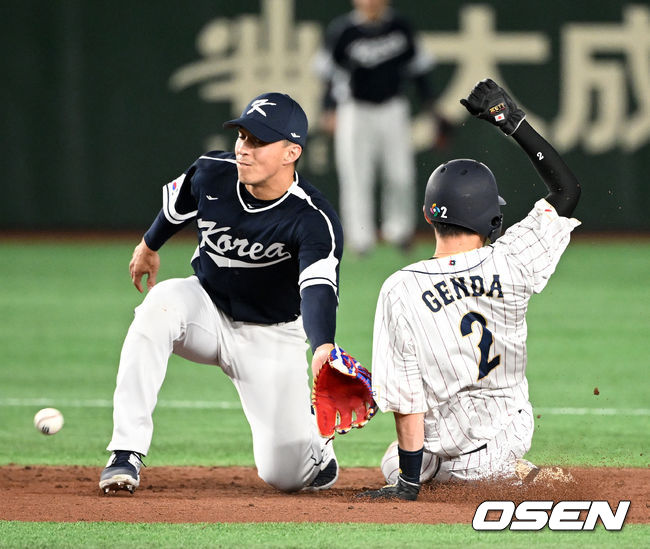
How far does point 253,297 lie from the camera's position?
5.66 m

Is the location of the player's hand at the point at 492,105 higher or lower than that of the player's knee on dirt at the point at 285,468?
higher

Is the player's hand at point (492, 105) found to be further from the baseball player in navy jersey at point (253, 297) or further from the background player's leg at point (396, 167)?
the background player's leg at point (396, 167)

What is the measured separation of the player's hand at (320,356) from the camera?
4691 mm

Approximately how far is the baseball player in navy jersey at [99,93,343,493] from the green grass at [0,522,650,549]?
0.73 m

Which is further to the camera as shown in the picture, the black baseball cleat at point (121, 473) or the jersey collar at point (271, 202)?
the jersey collar at point (271, 202)

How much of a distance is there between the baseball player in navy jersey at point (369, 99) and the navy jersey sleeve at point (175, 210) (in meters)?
9.21

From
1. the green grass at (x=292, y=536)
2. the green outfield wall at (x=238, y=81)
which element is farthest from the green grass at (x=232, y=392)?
the green outfield wall at (x=238, y=81)

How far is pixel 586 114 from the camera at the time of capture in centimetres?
1761

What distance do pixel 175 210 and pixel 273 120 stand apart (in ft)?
2.69

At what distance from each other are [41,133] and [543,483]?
1385 cm

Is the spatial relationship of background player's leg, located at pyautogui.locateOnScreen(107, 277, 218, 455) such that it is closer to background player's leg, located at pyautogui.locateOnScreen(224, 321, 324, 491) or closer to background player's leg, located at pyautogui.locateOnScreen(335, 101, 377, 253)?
background player's leg, located at pyautogui.locateOnScreen(224, 321, 324, 491)

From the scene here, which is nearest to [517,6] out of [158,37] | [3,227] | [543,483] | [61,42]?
[158,37]

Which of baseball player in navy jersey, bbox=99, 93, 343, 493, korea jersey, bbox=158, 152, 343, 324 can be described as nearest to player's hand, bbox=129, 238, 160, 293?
baseball player in navy jersey, bbox=99, 93, 343, 493

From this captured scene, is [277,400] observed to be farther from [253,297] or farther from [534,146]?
[534,146]
